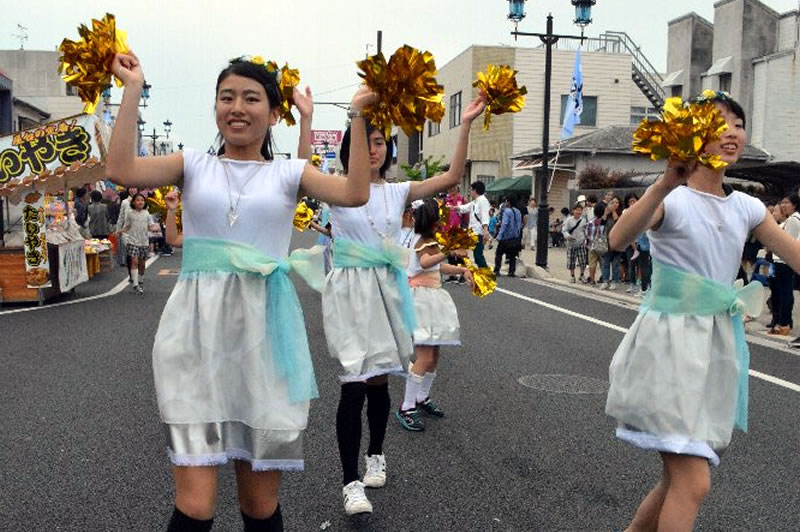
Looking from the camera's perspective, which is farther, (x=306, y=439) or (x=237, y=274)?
(x=306, y=439)

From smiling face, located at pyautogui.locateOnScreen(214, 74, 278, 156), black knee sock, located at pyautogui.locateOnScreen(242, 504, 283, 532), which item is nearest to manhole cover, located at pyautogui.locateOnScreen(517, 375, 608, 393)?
black knee sock, located at pyautogui.locateOnScreen(242, 504, 283, 532)

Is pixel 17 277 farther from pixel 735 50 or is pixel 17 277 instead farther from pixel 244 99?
pixel 735 50

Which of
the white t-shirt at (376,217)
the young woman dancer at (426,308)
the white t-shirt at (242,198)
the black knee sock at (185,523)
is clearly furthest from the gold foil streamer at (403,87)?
the young woman dancer at (426,308)

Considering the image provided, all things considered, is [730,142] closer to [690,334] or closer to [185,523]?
[690,334]

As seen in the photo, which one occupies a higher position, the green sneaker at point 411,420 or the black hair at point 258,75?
the black hair at point 258,75

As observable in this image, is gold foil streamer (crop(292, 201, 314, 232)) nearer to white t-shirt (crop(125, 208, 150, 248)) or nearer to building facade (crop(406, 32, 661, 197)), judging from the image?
white t-shirt (crop(125, 208, 150, 248))

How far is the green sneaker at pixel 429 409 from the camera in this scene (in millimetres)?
6012

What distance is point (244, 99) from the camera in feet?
9.14

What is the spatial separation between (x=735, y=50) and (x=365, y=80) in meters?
31.7

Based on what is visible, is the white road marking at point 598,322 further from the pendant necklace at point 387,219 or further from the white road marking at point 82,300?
the white road marking at point 82,300

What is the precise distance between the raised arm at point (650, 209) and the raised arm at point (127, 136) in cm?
161

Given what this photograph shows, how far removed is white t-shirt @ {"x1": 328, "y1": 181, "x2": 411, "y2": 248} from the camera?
14.2 ft

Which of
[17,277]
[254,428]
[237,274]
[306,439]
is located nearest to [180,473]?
[254,428]

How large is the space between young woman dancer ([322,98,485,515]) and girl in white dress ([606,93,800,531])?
127cm
